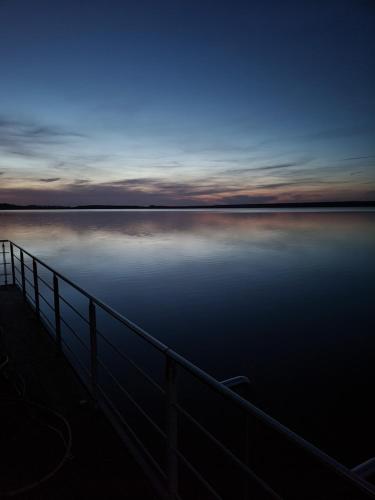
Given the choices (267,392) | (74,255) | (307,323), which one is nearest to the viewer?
(267,392)

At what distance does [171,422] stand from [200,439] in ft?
11.2

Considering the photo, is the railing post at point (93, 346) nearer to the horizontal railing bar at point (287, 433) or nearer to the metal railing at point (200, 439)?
the metal railing at point (200, 439)

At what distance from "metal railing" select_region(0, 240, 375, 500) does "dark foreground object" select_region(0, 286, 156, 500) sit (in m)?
0.12

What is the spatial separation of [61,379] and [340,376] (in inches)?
222

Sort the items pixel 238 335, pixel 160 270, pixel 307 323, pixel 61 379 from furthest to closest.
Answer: pixel 160 270, pixel 307 323, pixel 238 335, pixel 61 379

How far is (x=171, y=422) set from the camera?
1.74 m

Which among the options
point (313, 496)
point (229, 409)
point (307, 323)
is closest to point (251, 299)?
point (307, 323)

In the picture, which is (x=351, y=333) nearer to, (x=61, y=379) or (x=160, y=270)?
(x=61, y=379)

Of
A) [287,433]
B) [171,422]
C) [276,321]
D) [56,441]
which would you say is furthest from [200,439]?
[276,321]

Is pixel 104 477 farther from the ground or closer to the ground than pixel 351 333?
farther from the ground

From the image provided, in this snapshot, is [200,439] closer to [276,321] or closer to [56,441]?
[56,441]

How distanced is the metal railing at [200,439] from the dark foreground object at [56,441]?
0.12 m

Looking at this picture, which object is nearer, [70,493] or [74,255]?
[70,493]

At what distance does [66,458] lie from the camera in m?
2.25
